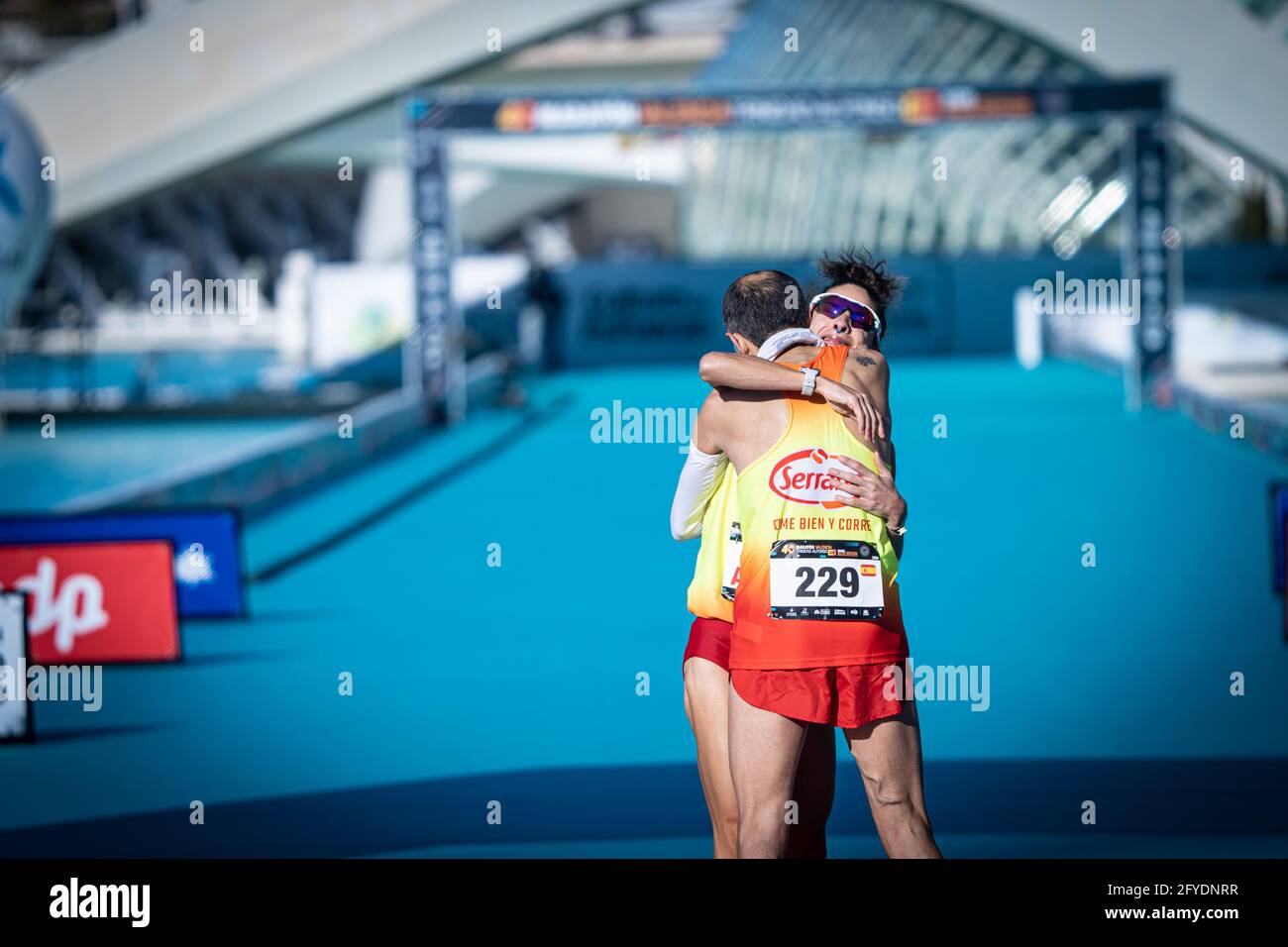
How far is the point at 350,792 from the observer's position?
4.91m

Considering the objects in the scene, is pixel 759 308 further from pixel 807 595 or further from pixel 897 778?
pixel 897 778

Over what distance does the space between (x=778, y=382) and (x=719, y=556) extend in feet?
1.74

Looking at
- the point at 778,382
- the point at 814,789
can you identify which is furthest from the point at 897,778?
the point at 778,382

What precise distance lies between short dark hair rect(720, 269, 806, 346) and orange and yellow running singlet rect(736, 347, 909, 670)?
227mm

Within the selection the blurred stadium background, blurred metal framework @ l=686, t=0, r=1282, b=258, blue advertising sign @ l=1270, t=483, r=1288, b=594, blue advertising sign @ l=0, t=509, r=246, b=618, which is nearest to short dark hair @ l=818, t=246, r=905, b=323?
the blurred stadium background

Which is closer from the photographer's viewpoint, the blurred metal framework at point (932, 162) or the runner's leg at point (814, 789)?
the runner's leg at point (814, 789)

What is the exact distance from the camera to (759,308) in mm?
3469

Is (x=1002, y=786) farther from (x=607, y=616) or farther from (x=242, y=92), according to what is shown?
(x=242, y=92)

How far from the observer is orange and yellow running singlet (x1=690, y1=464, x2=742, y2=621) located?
3.53 meters

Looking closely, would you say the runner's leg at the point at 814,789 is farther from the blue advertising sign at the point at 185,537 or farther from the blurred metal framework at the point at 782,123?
the blurred metal framework at the point at 782,123

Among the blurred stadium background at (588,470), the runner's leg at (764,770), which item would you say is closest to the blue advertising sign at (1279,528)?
the blurred stadium background at (588,470)

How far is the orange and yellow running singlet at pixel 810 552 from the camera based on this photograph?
3.26 m

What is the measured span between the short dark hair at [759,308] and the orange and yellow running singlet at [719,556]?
0.31 meters
